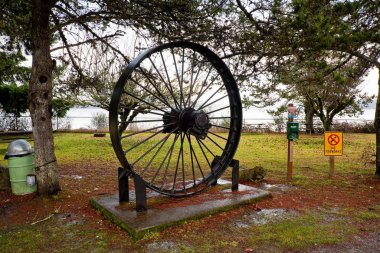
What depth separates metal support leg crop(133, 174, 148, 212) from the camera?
4.26 m

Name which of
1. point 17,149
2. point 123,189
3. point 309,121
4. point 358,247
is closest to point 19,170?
point 17,149

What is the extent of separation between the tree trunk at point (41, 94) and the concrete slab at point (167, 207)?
118 cm

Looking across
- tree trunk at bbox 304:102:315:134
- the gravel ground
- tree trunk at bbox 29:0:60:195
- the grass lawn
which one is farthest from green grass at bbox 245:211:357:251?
tree trunk at bbox 304:102:315:134

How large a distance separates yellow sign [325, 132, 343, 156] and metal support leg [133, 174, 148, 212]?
4.43 m

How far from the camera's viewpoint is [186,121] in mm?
4828

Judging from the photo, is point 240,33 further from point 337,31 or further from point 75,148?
point 75,148

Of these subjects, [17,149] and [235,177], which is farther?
[17,149]

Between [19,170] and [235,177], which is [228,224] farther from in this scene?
[19,170]

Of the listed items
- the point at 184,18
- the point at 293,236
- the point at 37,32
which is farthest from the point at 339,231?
the point at 37,32

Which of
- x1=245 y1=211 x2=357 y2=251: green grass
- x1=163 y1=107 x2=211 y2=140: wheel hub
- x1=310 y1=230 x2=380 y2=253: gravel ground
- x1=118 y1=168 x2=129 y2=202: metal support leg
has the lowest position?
x1=310 y1=230 x2=380 y2=253: gravel ground

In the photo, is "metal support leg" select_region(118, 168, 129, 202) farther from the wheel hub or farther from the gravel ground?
the gravel ground

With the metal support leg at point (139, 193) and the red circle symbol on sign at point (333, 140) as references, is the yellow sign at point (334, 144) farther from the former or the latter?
the metal support leg at point (139, 193)

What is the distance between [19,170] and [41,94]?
1516mm

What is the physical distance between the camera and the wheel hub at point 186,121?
15.8ft
